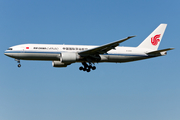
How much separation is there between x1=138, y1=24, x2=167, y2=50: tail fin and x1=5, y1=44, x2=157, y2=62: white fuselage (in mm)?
3506

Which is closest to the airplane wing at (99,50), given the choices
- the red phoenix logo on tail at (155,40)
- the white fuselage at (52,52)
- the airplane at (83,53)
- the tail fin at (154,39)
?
the airplane at (83,53)

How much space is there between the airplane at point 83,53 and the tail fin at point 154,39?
0.15 metres

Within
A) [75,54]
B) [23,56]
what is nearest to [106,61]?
[75,54]

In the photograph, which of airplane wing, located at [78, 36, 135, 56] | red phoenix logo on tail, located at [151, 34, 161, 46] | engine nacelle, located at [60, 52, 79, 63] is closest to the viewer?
airplane wing, located at [78, 36, 135, 56]

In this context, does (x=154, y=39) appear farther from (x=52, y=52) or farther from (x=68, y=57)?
(x=52, y=52)

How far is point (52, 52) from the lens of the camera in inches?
1577

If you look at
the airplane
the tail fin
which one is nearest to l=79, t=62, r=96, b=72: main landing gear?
the airplane

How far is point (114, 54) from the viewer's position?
1670 inches

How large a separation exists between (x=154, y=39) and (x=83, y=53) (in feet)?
41.2

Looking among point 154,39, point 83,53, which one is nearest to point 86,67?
point 83,53

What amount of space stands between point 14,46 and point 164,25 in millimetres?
23065

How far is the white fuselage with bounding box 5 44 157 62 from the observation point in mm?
39562

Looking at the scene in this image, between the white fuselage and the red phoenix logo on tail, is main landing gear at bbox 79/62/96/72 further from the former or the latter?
the red phoenix logo on tail

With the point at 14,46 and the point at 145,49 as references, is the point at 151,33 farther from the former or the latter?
the point at 14,46
